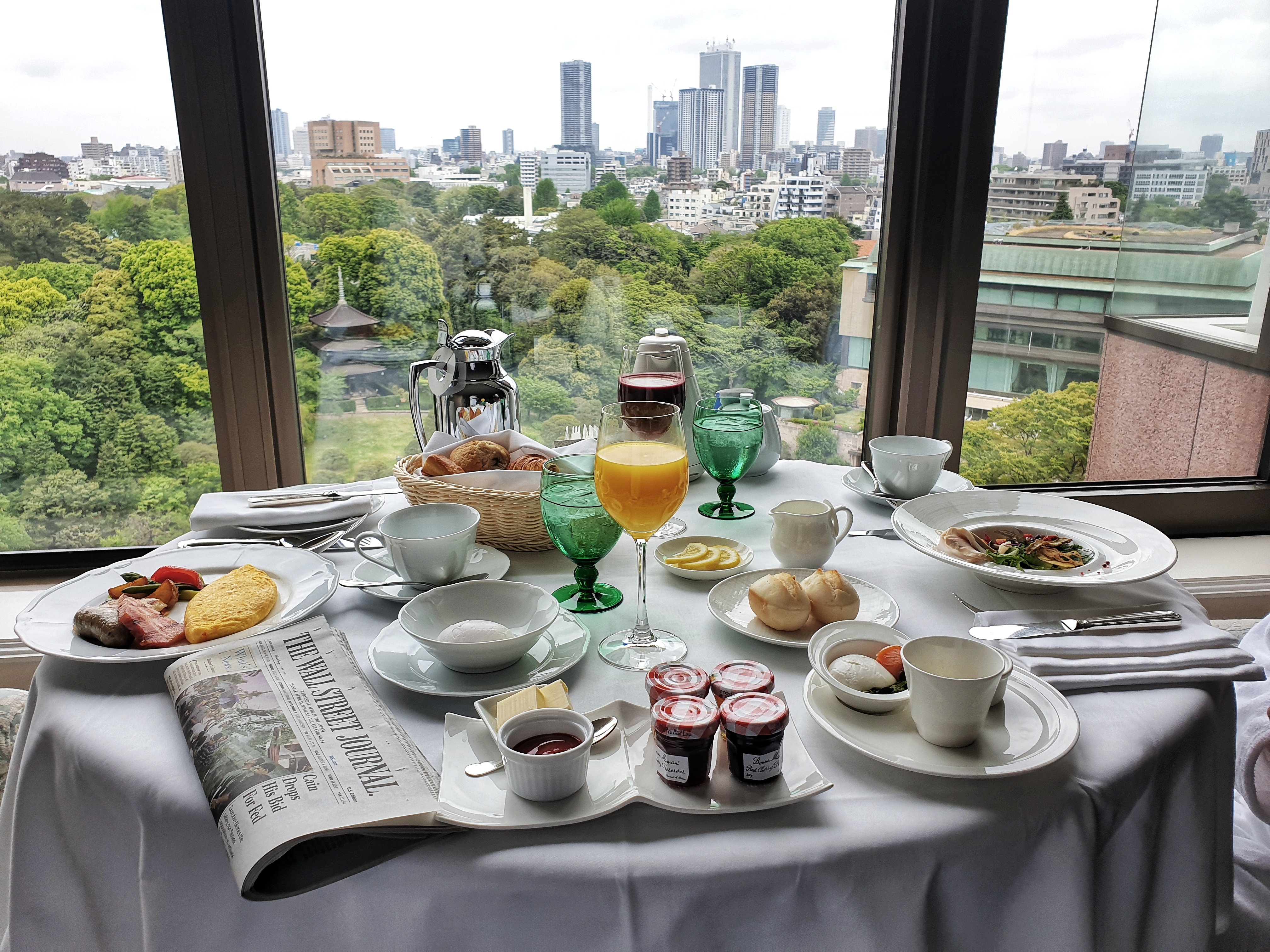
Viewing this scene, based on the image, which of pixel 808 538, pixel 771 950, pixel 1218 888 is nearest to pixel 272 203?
pixel 808 538

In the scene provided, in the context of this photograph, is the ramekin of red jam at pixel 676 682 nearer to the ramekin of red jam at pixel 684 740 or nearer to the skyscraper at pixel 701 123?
the ramekin of red jam at pixel 684 740

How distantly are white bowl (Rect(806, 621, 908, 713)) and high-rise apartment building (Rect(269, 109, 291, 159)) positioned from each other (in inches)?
68.5

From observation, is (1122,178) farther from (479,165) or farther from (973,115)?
(479,165)

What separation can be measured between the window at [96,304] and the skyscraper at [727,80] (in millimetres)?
1225

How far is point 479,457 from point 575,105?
4.05 feet

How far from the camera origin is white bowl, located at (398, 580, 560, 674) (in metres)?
0.83

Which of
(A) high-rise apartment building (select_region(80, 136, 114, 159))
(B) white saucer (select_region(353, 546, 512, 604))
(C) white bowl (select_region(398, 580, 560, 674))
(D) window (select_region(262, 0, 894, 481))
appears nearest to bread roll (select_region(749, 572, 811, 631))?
(C) white bowl (select_region(398, 580, 560, 674))

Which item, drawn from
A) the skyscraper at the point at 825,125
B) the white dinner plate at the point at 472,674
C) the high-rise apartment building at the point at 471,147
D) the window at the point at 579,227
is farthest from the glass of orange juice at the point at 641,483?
the skyscraper at the point at 825,125

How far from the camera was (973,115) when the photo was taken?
2043 millimetres

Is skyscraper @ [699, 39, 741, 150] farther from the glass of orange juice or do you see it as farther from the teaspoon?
the teaspoon

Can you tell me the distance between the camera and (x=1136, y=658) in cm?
85

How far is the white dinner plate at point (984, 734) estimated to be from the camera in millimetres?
672

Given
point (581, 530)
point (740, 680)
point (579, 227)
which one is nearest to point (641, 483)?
point (581, 530)

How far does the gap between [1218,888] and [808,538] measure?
0.52 m
